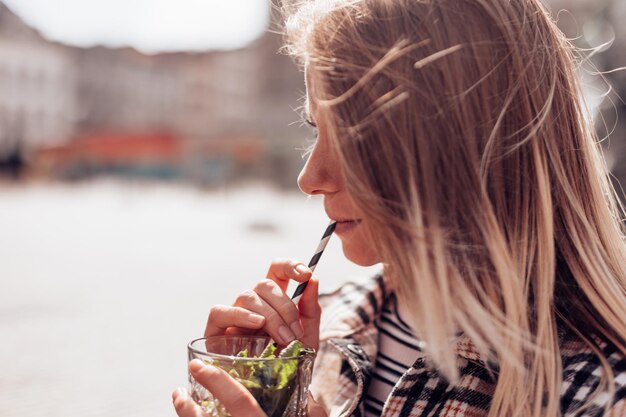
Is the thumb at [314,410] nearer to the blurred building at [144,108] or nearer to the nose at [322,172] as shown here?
the nose at [322,172]

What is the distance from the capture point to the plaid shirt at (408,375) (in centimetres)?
112

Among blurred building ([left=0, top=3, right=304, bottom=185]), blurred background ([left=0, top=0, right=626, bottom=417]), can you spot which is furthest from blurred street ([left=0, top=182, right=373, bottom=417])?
blurred building ([left=0, top=3, right=304, bottom=185])

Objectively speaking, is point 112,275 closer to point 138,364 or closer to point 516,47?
point 138,364

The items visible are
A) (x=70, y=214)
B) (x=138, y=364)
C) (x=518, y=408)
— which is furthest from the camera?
(x=70, y=214)

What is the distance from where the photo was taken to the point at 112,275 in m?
10.2

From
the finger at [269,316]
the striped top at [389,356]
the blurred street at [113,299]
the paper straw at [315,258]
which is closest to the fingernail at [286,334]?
the finger at [269,316]

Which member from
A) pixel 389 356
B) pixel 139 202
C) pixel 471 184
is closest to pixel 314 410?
pixel 389 356

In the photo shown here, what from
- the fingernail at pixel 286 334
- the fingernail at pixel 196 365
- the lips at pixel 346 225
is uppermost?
the lips at pixel 346 225

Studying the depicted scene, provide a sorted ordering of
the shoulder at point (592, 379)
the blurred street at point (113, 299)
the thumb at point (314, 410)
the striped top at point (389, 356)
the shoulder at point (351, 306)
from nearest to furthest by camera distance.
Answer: the shoulder at point (592, 379), the thumb at point (314, 410), the striped top at point (389, 356), the shoulder at point (351, 306), the blurred street at point (113, 299)

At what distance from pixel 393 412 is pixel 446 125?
1.82 ft

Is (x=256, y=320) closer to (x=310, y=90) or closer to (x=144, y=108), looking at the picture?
(x=310, y=90)

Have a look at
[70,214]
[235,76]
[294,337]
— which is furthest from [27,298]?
[235,76]

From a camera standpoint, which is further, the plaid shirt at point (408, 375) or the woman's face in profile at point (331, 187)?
the woman's face in profile at point (331, 187)

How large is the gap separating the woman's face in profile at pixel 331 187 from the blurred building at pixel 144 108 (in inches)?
1666
